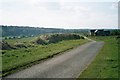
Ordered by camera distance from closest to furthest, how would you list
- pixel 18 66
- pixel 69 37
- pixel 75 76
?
pixel 75 76 < pixel 18 66 < pixel 69 37

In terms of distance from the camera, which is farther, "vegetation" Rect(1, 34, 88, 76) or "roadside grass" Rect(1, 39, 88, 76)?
"vegetation" Rect(1, 34, 88, 76)

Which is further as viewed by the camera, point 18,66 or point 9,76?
point 18,66

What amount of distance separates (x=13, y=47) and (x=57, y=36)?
45110mm

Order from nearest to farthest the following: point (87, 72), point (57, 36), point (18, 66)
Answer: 1. point (87, 72)
2. point (18, 66)
3. point (57, 36)

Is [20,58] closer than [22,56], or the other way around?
[20,58]

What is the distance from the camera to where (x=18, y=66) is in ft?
68.6

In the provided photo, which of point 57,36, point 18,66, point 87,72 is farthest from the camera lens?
point 57,36

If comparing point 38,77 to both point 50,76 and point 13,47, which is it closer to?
point 50,76

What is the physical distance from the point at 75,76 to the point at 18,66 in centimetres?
551

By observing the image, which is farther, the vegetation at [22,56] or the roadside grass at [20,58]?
the vegetation at [22,56]

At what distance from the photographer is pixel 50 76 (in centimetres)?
1727

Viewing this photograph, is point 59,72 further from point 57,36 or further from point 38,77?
point 57,36

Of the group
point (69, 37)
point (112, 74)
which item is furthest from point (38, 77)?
point (69, 37)

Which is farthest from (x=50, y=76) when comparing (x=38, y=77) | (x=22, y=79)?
(x=22, y=79)
